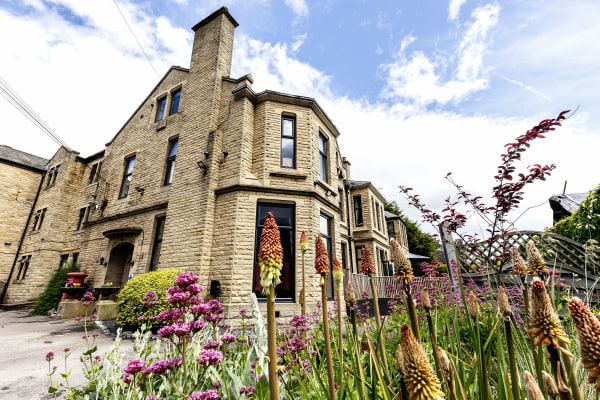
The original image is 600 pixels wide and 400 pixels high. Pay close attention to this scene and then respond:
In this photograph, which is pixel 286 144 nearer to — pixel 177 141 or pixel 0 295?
pixel 177 141

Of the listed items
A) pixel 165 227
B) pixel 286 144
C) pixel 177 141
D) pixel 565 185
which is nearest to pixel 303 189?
pixel 286 144

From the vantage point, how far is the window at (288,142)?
1004 cm

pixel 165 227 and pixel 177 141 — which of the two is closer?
pixel 165 227

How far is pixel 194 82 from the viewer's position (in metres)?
11.5

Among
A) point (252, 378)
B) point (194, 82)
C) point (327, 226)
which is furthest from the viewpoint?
point (194, 82)

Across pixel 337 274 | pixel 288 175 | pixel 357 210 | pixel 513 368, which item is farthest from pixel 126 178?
pixel 513 368

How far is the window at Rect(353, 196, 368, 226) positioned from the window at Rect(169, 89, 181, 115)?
13.7 m

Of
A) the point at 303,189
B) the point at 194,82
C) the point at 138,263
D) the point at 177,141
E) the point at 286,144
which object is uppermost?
the point at 194,82

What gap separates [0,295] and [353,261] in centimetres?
2287

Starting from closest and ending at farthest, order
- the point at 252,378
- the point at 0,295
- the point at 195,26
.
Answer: the point at 252,378, the point at 195,26, the point at 0,295

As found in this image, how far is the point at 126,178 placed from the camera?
1334cm

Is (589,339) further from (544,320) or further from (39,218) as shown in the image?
(39,218)

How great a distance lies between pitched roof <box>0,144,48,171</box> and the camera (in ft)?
61.1

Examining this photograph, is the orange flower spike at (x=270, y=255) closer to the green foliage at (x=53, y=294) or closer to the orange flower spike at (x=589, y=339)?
the orange flower spike at (x=589, y=339)
